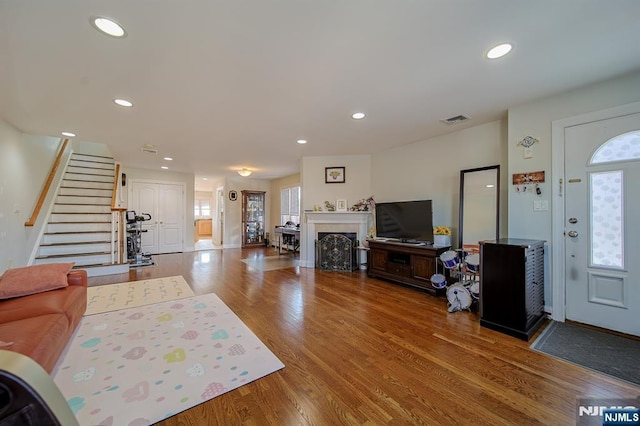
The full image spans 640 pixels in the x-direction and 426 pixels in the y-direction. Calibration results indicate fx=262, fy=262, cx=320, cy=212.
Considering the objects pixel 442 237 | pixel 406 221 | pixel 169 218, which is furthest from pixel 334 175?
pixel 169 218

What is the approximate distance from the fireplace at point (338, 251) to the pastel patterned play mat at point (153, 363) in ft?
8.92

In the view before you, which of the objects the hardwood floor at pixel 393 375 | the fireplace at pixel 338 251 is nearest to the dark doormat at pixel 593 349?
the hardwood floor at pixel 393 375

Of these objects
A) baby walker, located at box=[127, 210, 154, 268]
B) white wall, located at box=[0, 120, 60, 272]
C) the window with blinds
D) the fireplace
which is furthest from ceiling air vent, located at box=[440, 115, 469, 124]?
baby walker, located at box=[127, 210, 154, 268]

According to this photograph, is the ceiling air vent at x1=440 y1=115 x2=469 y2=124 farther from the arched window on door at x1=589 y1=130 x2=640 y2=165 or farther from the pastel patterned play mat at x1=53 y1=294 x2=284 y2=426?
the pastel patterned play mat at x1=53 y1=294 x2=284 y2=426

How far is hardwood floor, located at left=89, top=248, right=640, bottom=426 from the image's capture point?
158cm

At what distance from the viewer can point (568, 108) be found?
2773mm

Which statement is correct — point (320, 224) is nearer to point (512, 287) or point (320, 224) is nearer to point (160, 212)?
point (512, 287)

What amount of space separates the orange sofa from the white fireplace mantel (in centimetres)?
373

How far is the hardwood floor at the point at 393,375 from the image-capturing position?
1576mm

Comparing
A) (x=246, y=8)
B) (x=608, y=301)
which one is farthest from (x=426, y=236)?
(x=246, y=8)

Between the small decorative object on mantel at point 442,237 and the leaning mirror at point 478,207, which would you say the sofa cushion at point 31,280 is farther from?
the leaning mirror at point 478,207

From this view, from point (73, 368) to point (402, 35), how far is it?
3.48m

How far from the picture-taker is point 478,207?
367cm

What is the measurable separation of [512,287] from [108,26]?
3975 millimetres
